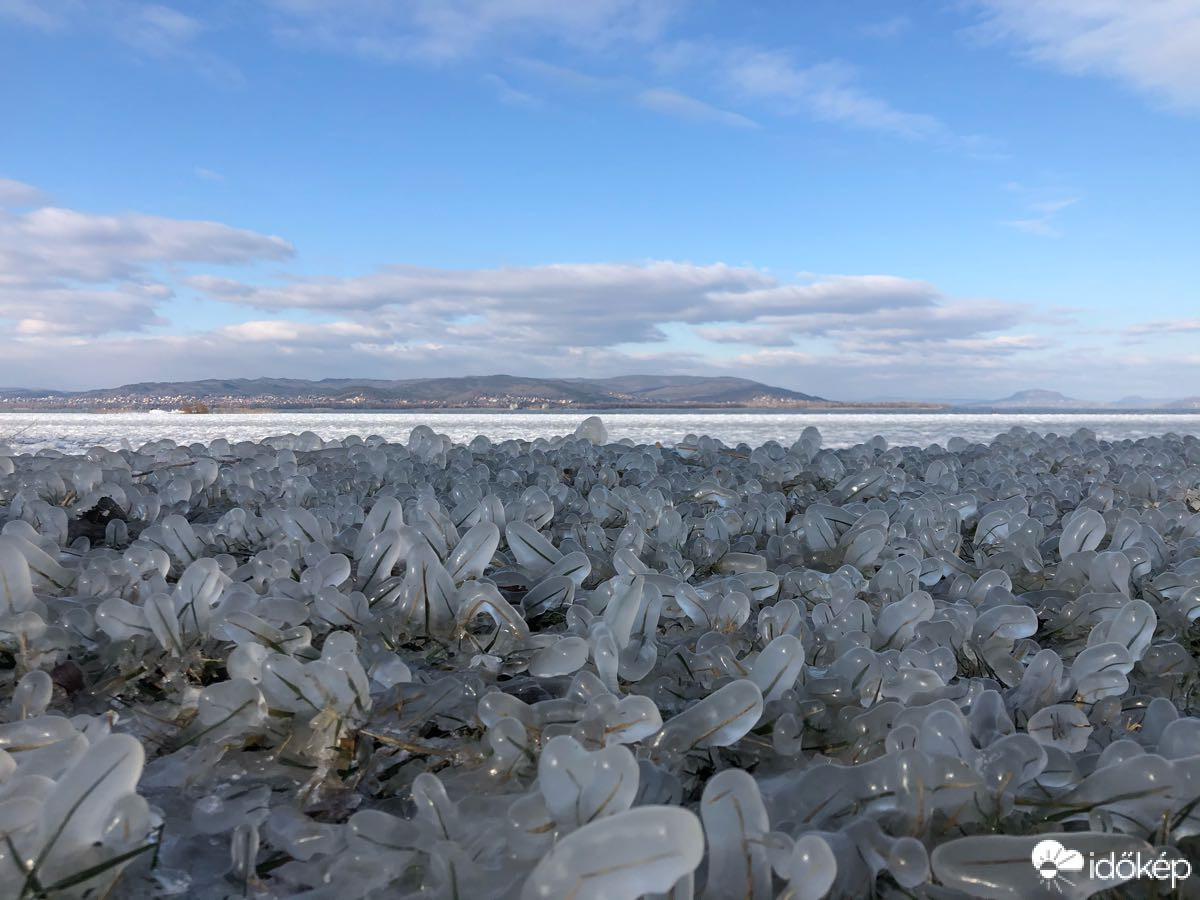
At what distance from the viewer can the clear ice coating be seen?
66 cm

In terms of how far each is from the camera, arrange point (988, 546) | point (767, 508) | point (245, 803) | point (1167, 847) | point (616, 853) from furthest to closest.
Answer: point (767, 508), point (988, 546), point (245, 803), point (1167, 847), point (616, 853)

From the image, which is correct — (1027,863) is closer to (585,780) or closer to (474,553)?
(585,780)

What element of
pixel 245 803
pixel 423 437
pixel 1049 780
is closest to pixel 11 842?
pixel 245 803

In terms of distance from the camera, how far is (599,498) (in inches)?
76.8

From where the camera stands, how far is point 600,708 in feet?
2.77

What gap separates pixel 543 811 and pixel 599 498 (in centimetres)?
127

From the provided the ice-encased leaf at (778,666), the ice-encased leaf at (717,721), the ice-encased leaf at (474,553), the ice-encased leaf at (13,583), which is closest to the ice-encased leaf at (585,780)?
the ice-encased leaf at (717,721)

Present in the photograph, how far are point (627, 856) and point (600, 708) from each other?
29 cm

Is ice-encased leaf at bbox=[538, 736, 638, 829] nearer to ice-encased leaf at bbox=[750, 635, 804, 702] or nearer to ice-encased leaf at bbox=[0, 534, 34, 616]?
ice-encased leaf at bbox=[750, 635, 804, 702]

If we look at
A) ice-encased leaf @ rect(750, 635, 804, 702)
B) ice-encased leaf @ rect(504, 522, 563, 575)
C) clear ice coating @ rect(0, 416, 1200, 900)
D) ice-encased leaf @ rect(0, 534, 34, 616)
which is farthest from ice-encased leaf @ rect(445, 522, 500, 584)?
ice-encased leaf @ rect(0, 534, 34, 616)

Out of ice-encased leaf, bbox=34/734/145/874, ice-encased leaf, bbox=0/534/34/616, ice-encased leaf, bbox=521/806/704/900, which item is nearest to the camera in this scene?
ice-encased leaf, bbox=521/806/704/900

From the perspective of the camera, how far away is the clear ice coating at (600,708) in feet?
2.16

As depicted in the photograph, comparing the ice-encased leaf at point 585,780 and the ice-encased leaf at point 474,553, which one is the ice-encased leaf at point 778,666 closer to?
the ice-encased leaf at point 585,780

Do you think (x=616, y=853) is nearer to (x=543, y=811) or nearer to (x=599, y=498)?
(x=543, y=811)
